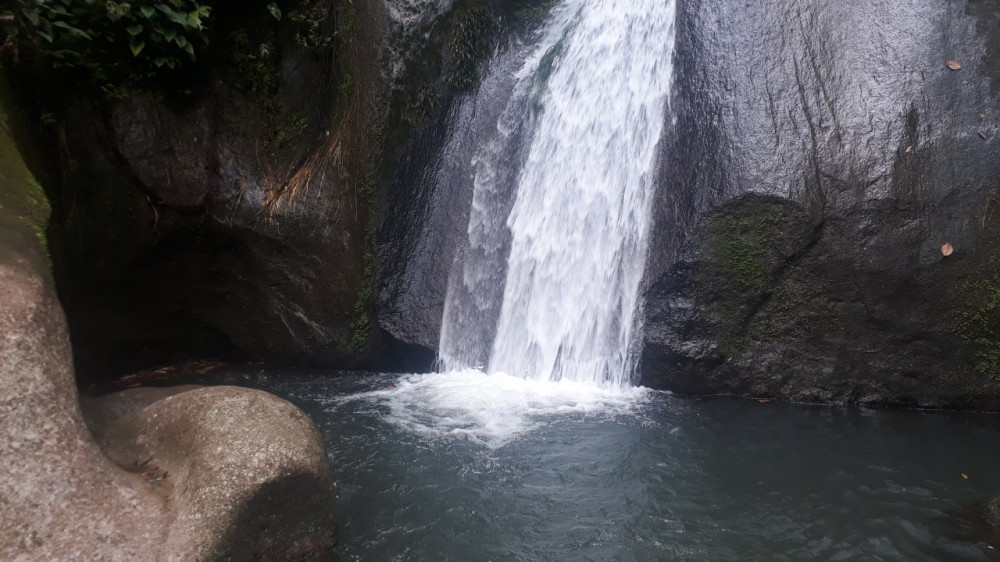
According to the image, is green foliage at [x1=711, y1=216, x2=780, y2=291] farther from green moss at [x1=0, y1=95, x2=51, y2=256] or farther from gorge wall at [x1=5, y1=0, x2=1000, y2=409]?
green moss at [x1=0, y1=95, x2=51, y2=256]

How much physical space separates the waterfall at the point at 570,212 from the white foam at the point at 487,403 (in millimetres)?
246

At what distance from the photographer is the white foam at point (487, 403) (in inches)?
214

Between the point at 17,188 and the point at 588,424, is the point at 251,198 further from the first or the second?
the point at 588,424

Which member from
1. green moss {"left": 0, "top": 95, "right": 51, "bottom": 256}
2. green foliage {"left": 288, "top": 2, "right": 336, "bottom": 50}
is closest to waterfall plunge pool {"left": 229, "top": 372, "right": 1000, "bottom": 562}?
green moss {"left": 0, "top": 95, "right": 51, "bottom": 256}

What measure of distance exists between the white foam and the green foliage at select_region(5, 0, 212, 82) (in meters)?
3.81

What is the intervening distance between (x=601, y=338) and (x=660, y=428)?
1344mm

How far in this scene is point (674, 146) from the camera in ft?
21.5

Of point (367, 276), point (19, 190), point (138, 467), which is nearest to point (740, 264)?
point (367, 276)

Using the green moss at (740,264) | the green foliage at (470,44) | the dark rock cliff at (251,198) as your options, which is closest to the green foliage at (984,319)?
the green moss at (740,264)

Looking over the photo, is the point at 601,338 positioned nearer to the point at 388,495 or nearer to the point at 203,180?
the point at 388,495

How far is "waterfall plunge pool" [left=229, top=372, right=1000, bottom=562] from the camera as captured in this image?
3.83m

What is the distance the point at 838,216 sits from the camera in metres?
5.71

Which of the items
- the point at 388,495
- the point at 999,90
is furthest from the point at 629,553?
the point at 999,90

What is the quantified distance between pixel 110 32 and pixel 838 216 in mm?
6724
